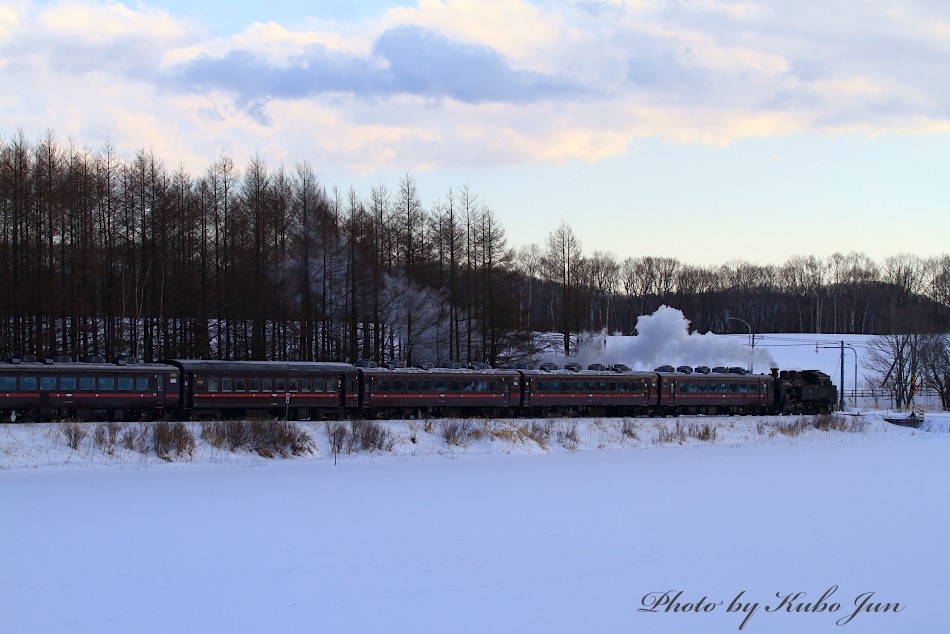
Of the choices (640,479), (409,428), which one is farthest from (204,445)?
(640,479)

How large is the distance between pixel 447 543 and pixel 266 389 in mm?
26485

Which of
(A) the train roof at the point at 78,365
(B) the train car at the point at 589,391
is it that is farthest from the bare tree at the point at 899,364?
(A) the train roof at the point at 78,365

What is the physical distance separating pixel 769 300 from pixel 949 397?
8942 cm

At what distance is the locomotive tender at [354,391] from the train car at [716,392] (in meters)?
0.07

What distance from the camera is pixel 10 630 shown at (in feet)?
46.4

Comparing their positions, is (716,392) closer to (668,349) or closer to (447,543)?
(668,349)

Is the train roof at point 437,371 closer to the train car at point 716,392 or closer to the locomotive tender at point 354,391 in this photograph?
the locomotive tender at point 354,391

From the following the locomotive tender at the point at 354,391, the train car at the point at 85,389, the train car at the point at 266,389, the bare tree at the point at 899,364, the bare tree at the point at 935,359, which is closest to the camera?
the train car at the point at 85,389

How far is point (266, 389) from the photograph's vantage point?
46.2 m

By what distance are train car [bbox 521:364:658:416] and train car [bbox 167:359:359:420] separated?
12143 mm

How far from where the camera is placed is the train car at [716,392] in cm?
6362

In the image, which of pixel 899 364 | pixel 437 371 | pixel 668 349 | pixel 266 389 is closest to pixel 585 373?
pixel 437 371

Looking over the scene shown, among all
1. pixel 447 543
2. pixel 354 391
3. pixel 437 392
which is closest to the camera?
pixel 447 543

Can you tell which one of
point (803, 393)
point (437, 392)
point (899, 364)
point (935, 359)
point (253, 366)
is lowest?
point (803, 393)
